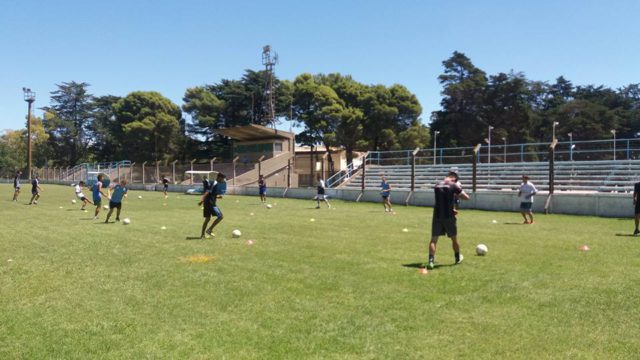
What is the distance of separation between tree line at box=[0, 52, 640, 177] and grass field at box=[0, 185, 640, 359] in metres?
45.3

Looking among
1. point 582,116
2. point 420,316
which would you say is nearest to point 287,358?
point 420,316

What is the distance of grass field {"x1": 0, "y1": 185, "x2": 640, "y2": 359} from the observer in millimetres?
5195

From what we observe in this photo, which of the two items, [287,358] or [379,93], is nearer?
[287,358]

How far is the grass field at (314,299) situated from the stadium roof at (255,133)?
136 ft

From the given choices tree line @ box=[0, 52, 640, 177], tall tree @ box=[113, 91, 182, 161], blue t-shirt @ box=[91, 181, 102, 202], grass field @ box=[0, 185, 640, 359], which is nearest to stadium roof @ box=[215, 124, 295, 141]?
tree line @ box=[0, 52, 640, 177]

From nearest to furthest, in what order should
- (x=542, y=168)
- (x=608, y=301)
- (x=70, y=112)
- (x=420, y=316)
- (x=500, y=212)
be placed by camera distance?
(x=420, y=316)
(x=608, y=301)
(x=500, y=212)
(x=542, y=168)
(x=70, y=112)

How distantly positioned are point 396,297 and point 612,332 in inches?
104

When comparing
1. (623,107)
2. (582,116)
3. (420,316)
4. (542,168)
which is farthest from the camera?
(623,107)

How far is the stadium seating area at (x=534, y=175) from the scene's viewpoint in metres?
26.2

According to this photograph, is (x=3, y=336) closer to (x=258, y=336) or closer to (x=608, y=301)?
(x=258, y=336)

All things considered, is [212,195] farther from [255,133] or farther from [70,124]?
[70,124]

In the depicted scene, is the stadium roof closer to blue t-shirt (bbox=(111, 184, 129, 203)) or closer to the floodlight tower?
the floodlight tower

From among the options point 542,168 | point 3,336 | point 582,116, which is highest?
point 582,116

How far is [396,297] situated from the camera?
23.3 feet
